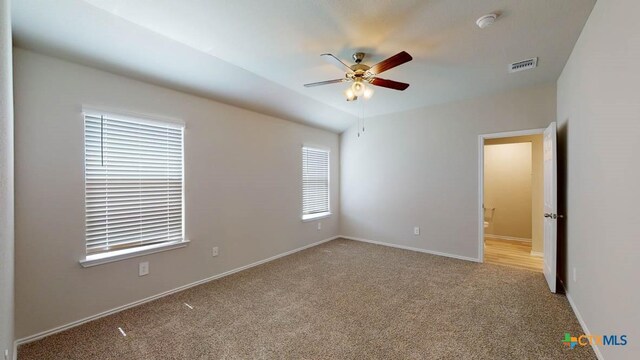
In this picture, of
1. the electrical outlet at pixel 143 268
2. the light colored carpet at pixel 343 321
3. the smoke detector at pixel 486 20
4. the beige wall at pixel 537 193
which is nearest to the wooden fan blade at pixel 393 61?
the smoke detector at pixel 486 20

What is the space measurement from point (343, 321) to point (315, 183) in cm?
310

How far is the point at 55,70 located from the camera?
7.41 feet

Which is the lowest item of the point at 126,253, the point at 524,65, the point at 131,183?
the point at 126,253

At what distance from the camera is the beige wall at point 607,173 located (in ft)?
4.71

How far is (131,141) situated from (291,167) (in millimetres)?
2418

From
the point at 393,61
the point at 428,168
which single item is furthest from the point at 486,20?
the point at 428,168

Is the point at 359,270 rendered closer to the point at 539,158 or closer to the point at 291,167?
the point at 291,167

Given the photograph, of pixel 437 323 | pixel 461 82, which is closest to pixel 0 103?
pixel 437 323

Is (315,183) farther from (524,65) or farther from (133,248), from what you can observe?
(524,65)

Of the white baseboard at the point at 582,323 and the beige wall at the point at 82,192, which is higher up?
the beige wall at the point at 82,192

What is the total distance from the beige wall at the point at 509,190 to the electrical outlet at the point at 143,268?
6.45 meters

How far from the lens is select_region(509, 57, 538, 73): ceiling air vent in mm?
2842

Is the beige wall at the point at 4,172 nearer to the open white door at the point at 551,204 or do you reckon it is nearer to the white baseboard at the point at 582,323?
the white baseboard at the point at 582,323

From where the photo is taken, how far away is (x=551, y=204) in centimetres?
299
